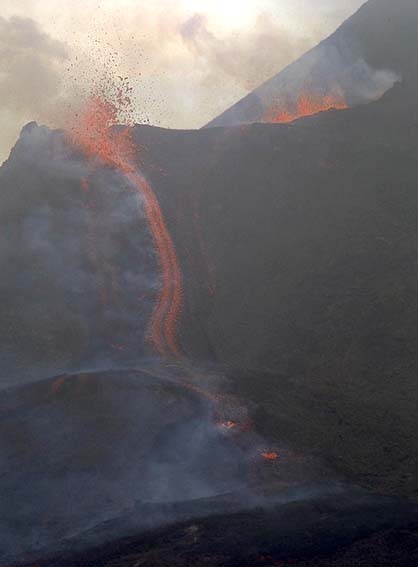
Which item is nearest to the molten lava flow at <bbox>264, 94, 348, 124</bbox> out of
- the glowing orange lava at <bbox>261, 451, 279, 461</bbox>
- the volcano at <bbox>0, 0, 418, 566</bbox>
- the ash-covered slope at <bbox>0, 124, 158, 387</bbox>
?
the volcano at <bbox>0, 0, 418, 566</bbox>

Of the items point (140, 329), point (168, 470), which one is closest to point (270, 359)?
point (140, 329)

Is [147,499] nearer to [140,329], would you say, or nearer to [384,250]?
[140,329]

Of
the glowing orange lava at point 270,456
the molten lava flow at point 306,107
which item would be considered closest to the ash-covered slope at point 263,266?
the glowing orange lava at point 270,456

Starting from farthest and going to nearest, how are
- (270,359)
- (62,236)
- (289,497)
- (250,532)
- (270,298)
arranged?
(62,236) → (270,298) → (270,359) → (289,497) → (250,532)

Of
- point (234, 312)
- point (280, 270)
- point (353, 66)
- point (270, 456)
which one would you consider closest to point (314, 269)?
point (280, 270)

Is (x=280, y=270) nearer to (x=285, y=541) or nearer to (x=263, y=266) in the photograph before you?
(x=263, y=266)

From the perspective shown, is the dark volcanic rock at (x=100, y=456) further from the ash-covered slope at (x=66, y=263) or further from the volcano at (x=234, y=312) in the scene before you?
the ash-covered slope at (x=66, y=263)
